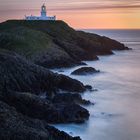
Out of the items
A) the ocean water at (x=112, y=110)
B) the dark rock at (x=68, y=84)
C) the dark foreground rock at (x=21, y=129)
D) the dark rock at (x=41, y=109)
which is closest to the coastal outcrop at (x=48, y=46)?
the ocean water at (x=112, y=110)

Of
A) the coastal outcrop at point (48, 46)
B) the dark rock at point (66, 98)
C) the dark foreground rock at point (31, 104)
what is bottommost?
the coastal outcrop at point (48, 46)

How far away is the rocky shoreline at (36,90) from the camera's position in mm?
17125

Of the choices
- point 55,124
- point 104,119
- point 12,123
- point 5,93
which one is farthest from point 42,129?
point 104,119

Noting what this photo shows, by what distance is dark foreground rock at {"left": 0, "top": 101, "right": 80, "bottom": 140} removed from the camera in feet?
53.0

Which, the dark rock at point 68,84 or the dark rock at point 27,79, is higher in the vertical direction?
the dark rock at point 27,79

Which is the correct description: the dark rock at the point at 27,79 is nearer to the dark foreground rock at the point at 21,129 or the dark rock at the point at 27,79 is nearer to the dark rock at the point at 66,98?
the dark rock at the point at 66,98

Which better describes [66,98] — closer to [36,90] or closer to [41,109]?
[36,90]

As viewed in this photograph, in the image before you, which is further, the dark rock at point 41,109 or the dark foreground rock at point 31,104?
the dark rock at point 41,109

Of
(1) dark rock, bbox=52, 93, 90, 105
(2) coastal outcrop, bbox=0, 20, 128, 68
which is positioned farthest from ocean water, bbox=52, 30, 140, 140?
(2) coastal outcrop, bbox=0, 20, 128, 68

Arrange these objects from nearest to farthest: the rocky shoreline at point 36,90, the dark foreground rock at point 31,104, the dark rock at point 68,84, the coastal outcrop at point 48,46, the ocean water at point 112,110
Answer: the dark foreground rock at point 31,104, the rocky shoreline at point 36,90, the ocean water at point 112,110, the dark rock at point 68,84, the coastal outcrop at point 48,46

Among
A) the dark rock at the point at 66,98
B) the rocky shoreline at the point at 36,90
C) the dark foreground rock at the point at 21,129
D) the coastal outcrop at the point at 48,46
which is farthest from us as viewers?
the coastal outcrop at the point at 48,46

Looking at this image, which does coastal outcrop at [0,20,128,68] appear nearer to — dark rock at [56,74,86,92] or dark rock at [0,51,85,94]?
dark rock at [56,74,86,92]

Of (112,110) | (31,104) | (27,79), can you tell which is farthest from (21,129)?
(112,110)

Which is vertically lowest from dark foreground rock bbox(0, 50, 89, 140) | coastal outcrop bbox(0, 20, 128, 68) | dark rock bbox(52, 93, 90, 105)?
coastal outcrop bbox(0, 20, 128, 68)
